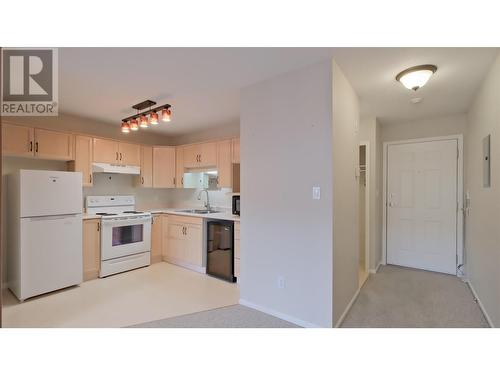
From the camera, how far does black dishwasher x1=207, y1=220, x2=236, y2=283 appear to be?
3506mm

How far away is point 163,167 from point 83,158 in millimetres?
1283

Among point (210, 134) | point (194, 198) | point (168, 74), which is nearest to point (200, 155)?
point (210, 134)

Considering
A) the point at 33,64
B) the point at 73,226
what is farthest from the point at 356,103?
the point at 73,226

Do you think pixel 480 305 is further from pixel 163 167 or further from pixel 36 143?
pixel 36 143

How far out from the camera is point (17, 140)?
3.21 m

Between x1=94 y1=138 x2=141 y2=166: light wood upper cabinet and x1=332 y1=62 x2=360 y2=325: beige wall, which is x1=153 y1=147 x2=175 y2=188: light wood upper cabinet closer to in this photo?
x1=94 y1=138 x2=141 y2=166: light wood upper cabinet

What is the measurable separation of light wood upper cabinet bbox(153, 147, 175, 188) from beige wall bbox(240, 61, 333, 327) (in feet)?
7.78

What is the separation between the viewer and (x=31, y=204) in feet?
9.67

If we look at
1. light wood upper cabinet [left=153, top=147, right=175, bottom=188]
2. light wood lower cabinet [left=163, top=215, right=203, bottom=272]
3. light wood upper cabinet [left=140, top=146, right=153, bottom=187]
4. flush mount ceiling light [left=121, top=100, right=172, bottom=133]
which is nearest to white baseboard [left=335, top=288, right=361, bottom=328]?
light wood lower cabinet [left=163, top=215, right=203, bottom=272]

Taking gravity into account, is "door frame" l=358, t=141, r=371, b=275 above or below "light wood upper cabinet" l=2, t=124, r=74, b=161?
below

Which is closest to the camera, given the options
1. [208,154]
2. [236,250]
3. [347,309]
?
[347,309]

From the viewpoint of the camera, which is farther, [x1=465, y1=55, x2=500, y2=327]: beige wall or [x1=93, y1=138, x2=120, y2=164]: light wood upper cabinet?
[x1=93, y1=138, x2=120, y2=164]: light wood upper cabinet

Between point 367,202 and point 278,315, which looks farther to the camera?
point 367,202

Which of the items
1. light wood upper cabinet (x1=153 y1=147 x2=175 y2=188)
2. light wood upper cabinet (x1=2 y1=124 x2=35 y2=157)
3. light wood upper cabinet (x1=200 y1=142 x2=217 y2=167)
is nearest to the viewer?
light wood upper cabinet (x1=2 y1=124 x2=35 y2=157)
